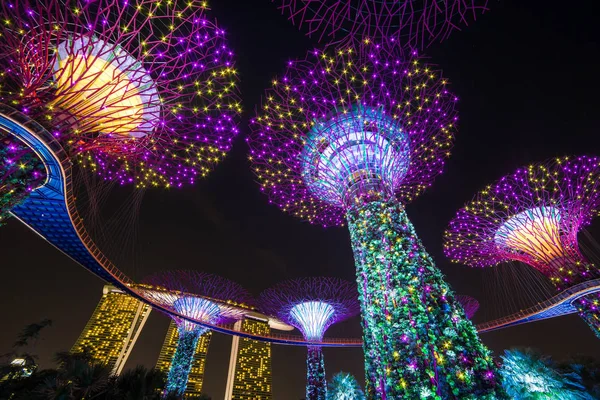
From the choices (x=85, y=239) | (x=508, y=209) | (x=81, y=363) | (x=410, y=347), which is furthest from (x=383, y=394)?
(x=508, y=209)

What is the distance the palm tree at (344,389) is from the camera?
16562 millimetres

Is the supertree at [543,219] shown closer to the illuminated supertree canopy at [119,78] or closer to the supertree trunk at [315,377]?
the supertree trunk at [315,377]

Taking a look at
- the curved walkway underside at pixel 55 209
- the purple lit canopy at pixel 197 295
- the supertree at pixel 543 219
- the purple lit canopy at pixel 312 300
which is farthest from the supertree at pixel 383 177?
the purple lit canopy at pixel 197 295

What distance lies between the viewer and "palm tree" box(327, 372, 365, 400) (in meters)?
16.6

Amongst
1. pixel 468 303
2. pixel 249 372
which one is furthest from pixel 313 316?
pixel 249 372

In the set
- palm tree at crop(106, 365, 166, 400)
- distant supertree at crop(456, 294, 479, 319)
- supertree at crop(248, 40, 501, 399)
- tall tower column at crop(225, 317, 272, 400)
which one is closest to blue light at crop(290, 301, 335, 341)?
supertree at crop(248, 40, 501, 399)

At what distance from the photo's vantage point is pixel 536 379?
1131cm

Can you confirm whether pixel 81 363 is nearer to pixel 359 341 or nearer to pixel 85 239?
pixel 85 239

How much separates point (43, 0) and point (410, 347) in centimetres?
1215

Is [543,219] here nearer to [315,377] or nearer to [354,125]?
[354,125]

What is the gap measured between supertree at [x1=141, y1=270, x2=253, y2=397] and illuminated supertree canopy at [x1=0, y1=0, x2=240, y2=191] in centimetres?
1140

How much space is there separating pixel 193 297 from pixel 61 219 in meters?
12.7

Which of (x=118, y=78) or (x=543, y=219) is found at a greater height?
(x=543, y=219)

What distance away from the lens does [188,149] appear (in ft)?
34.5
